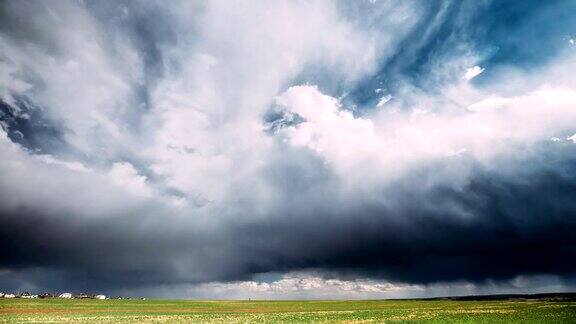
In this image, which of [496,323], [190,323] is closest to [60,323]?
[190,323]

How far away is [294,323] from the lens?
5250 centimetres

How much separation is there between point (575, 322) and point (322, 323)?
2967cm

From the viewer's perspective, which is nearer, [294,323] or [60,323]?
[60,323]

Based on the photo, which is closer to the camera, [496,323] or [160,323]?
[496,323]

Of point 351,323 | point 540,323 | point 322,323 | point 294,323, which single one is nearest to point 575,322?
point 540,323

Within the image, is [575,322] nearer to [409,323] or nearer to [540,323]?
Result: [540,323]

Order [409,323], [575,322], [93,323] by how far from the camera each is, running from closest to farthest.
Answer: [575,322] < [409,323] < [93,323]

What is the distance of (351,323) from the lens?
49.6m

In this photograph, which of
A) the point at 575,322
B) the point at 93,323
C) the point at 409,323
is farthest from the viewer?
the point at 93,323

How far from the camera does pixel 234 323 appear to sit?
52.2 metres

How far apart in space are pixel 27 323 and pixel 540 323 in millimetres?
62285

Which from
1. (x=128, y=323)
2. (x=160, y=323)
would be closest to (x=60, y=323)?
(x=128, y=323)

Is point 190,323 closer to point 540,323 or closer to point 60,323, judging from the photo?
point 60,323

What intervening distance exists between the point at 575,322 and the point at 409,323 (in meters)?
18.5
